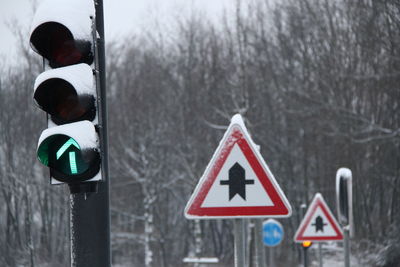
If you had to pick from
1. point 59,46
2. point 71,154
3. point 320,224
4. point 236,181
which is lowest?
point 320,224

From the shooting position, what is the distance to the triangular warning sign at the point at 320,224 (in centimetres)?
1223

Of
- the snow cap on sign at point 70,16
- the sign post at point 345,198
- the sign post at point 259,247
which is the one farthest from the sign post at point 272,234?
the snow cap on sign at point 70,16

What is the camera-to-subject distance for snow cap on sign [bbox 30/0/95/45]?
4.40 m

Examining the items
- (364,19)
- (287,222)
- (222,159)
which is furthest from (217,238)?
(222,159)

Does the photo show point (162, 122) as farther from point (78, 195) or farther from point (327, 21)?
point (78, 195)

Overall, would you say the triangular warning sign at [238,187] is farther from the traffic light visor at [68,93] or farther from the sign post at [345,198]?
the sign post at [345,198]

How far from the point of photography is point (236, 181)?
6.10 meters

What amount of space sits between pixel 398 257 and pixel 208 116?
608 inches

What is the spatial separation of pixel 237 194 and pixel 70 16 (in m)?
2.27

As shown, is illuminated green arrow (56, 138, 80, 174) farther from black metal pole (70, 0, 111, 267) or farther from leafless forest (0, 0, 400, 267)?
leafless forest (0, 0, 400, 267)

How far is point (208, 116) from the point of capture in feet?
131

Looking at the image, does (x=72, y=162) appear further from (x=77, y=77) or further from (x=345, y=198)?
(x=345, y=198)

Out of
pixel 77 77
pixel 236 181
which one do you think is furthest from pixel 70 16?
pixel 236 181

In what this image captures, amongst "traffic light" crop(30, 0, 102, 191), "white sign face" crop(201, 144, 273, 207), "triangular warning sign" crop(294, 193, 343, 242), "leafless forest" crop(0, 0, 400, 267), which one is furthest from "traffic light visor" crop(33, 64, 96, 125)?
"leafless forest" crop(0, 0, 400, 267)
